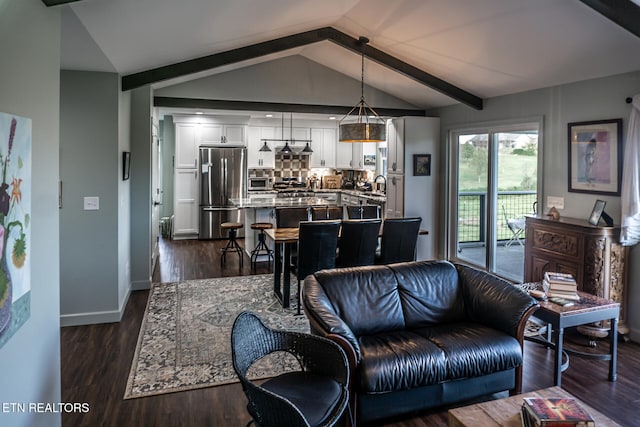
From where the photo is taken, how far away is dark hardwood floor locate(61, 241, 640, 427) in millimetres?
2727

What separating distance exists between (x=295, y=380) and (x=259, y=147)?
7.82m

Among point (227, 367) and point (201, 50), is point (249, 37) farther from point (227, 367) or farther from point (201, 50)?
point (227, 367)

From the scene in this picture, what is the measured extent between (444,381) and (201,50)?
404cm

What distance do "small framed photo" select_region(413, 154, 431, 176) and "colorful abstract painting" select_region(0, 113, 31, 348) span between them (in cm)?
580

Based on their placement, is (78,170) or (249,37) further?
(249,37)

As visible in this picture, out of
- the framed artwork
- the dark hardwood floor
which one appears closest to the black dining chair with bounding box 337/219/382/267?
the dark hardwood floor

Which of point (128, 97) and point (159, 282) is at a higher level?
point (128, 97)

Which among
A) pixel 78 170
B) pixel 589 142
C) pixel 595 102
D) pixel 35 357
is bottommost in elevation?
pixel 35 357

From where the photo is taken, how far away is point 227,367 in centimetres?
342

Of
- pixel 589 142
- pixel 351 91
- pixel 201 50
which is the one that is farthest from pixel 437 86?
pixel 201 50

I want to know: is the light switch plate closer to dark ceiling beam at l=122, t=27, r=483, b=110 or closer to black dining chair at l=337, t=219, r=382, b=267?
dark ceiling beam at l=122, t=27, r=483, b=110

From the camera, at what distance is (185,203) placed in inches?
357

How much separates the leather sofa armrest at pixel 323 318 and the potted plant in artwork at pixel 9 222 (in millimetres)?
1538

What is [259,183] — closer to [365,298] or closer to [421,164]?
[421,164]
